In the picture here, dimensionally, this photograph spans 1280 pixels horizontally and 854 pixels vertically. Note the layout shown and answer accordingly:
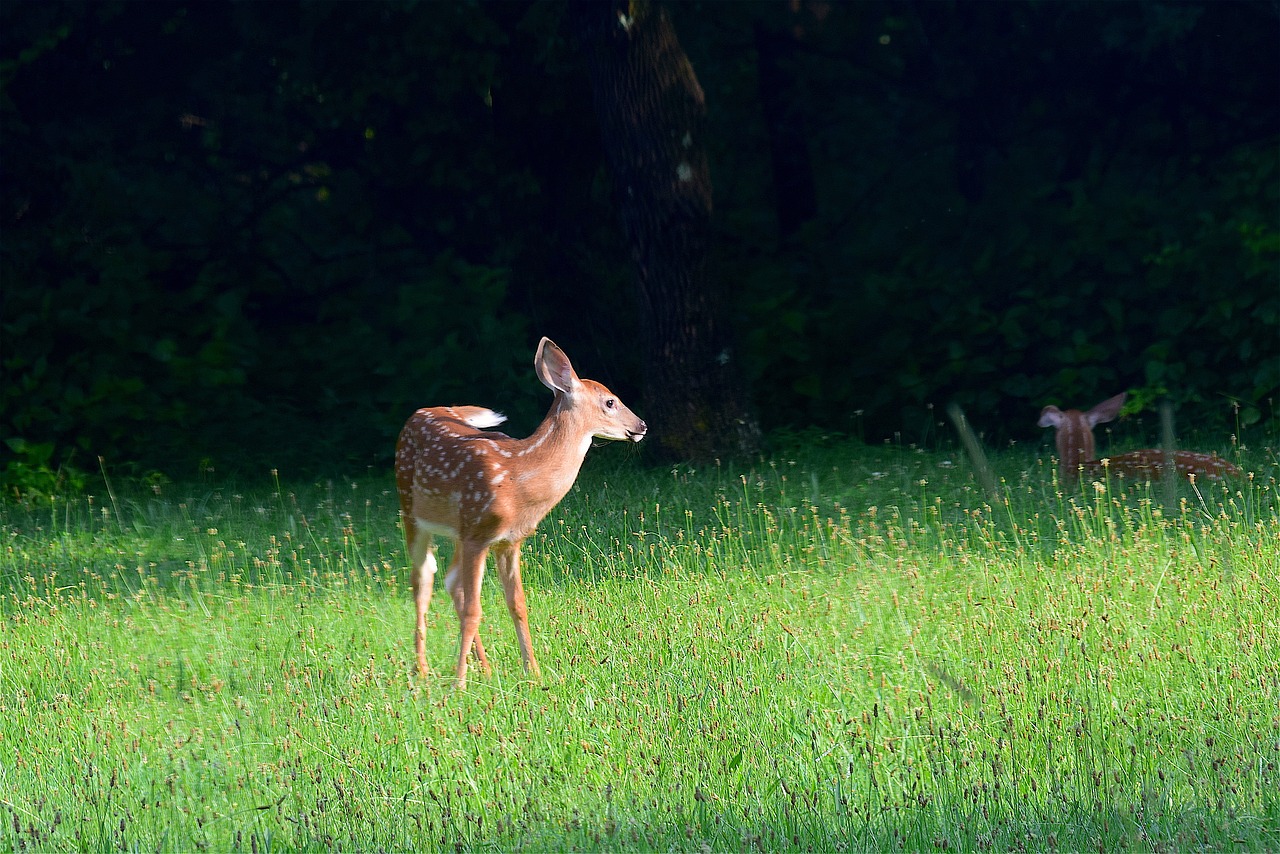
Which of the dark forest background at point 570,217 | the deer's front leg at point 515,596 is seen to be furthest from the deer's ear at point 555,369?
the dark forest background at point 570,217

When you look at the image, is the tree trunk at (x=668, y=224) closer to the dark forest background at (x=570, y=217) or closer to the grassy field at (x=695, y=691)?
the dark forest background at (x=570, y=217)

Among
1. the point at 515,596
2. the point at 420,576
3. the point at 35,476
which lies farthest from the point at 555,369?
the point at 35,476

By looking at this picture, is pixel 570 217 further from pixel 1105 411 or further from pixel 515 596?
pixel 515 596

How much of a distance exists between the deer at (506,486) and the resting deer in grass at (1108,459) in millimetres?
3336

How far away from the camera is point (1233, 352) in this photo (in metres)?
11.1

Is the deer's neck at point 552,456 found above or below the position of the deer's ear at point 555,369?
below

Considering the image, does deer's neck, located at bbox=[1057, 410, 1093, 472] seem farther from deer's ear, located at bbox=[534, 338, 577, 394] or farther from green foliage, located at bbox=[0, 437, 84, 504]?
green foliage, located at bbox=[0, 437, 84, 504]

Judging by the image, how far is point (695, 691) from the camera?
16.1 feet

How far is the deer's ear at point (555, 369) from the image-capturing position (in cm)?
554

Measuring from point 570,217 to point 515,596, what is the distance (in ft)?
25.3

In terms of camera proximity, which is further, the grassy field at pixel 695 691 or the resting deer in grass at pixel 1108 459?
the resting deer in grass at pixel 1108 459

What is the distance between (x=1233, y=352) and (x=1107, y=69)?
11.3ft

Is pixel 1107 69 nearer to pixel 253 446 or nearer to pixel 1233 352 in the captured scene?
pixel 1233 352

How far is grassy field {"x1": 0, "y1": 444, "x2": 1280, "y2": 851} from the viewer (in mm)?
3875
